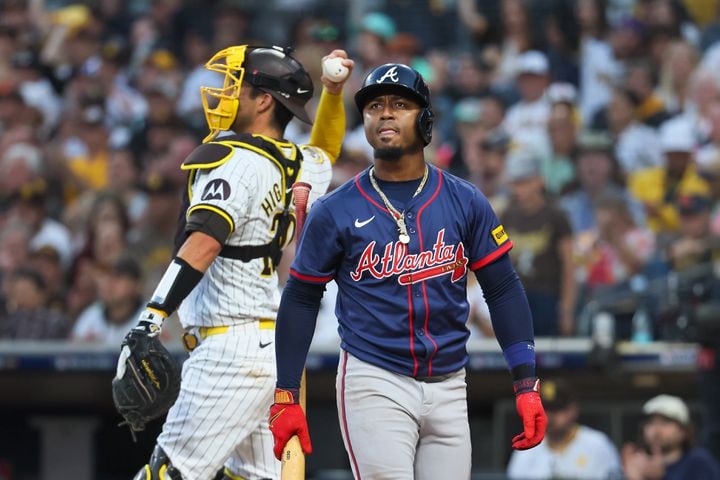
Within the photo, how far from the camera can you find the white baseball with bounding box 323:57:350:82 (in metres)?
5.12

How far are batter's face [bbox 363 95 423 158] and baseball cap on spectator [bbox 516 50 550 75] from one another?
592cm

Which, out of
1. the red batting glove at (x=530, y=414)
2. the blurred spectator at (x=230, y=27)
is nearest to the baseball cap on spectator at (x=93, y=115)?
the blurred spectator at (x=230, y=27)

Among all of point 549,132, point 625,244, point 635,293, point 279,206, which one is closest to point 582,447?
point 635,293

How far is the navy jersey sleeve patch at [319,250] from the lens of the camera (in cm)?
427

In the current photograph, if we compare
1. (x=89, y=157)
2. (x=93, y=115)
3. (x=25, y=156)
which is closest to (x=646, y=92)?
(x=89, y=157)

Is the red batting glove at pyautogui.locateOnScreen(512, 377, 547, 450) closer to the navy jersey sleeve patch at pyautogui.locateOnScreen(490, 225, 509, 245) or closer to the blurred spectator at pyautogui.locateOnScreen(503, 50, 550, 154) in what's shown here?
the navy jersey sleeve patch at pyautogui.locateOnScreen(490, 225, 509, 245)

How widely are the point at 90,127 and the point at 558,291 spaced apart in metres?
4.66

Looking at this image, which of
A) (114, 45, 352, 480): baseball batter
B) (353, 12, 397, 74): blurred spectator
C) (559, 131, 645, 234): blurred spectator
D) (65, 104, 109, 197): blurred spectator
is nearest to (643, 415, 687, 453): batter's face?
(559, 131, 645, 234): blurred spectator

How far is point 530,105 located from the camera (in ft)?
32.7

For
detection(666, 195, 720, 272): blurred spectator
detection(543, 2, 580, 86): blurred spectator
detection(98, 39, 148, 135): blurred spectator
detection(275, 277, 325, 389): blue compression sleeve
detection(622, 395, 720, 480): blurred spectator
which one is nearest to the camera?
detection(275, 277, 325, 389): blue compression sleeve

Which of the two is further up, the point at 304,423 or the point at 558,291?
the point at 558,291

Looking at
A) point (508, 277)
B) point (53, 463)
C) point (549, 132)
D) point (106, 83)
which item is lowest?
point (53, 463)

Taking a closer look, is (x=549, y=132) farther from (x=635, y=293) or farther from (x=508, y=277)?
(x=508, y=277)

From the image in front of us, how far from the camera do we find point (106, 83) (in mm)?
11945
